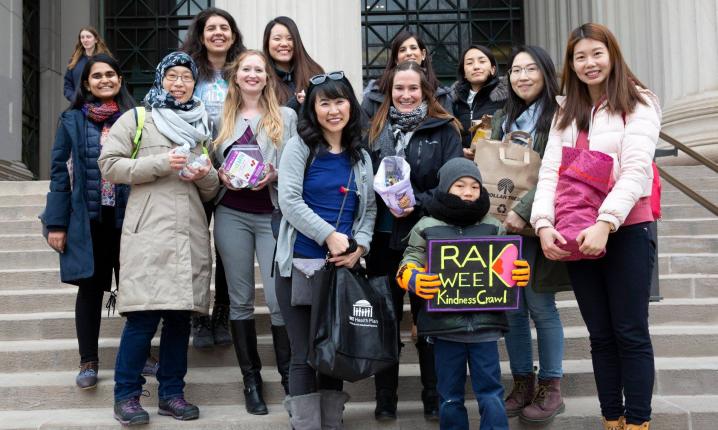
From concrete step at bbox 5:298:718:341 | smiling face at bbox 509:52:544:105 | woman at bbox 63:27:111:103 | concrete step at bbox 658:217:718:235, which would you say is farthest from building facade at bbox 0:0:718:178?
smiling face at bbox 509:52:544:105

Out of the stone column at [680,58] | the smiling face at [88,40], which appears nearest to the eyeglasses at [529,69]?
the stone column at [680,58]

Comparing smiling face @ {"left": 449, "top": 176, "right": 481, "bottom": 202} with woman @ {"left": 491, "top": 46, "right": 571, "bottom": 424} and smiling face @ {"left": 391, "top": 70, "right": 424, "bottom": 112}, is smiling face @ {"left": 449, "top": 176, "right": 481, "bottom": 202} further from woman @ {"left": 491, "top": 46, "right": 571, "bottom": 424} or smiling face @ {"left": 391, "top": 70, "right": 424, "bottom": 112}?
smiling face @ {"left": 391, "top": 70, "right": 424, "bottom": 112}

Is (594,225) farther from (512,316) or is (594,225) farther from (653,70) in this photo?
(653,70)


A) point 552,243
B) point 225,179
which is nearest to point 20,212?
point 225,179

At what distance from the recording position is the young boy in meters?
3.65

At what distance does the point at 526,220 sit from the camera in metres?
3.93

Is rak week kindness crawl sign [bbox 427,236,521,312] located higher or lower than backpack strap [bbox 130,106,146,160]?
lower

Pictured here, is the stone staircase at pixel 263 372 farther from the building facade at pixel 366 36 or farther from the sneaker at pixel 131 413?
the building facade at pixel 366 36

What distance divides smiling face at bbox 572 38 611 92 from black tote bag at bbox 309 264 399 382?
1.59m

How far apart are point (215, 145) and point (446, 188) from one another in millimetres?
1543

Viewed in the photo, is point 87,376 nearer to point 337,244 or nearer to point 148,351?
point 148,351

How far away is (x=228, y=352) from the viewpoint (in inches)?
199

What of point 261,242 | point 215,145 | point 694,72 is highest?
point 694,72

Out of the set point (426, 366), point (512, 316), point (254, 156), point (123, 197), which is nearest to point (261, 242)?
point (254, 156)
